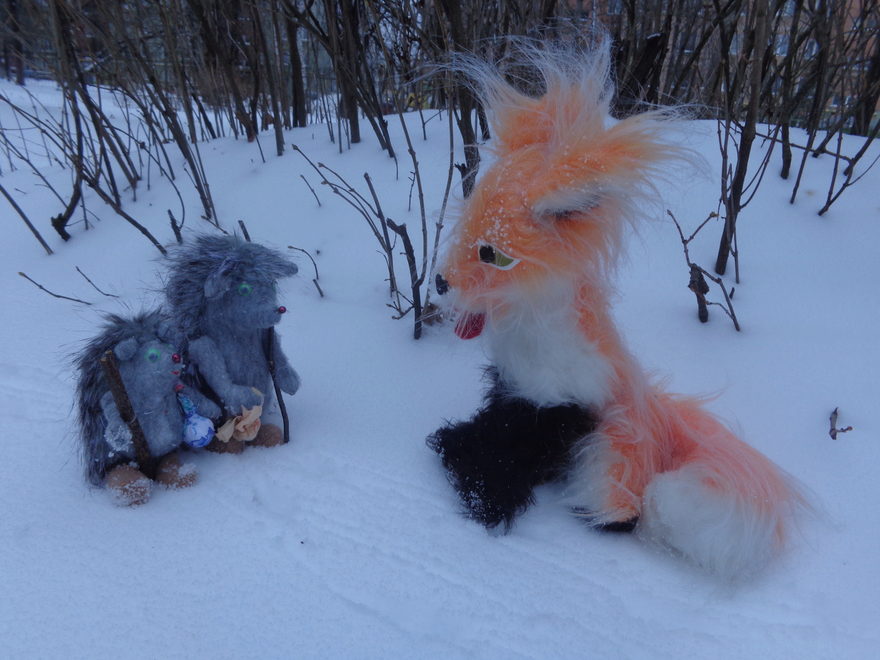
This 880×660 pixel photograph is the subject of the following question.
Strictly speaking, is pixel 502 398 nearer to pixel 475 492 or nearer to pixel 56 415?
pixel 475 492

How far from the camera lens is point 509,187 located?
35.3 inches

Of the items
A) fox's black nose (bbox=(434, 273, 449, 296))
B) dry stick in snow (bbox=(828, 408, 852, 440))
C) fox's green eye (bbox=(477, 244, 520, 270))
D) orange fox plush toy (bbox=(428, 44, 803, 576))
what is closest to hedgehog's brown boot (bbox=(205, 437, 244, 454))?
orange fox plush toy (bbox=(428, 44, 803, 576))

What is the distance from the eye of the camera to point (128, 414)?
3.27ft

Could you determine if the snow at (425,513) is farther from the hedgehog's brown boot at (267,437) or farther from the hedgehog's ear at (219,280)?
the hedgehog's ear at (219,280)

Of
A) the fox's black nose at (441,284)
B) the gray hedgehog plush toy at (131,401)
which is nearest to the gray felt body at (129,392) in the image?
the gray hedgehog plush toy at (131,401)

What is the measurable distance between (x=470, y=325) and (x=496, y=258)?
A: 0.51 ft

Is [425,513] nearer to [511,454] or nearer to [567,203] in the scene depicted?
[511,454]

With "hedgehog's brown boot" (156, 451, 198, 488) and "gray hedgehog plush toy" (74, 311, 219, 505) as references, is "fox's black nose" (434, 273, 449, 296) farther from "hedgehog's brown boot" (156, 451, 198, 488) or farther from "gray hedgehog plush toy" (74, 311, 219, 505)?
"hedgehog's brown boot" (156, 451, 198, 488)

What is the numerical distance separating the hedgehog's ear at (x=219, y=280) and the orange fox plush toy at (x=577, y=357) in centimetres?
39

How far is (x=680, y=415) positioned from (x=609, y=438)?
0.53 feet

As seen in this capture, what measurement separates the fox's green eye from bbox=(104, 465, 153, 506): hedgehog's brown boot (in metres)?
0.74

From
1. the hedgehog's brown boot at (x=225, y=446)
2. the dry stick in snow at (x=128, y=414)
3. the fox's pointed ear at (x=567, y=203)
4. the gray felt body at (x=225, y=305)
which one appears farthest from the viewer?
the hedgehog's brown boot at (x=225, y=446)

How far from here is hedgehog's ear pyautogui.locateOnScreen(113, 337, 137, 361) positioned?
38.9 inches

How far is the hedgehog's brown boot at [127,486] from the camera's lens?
1040 millimetres
